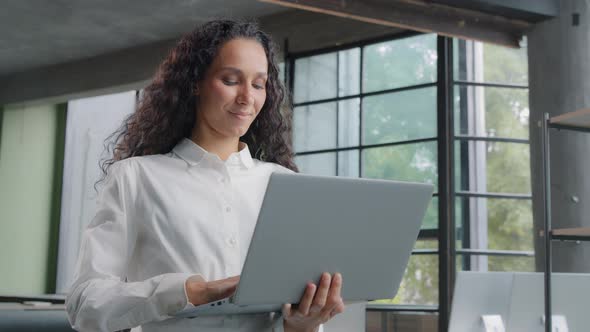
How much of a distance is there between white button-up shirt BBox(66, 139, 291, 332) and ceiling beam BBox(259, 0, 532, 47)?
2914 millimetres

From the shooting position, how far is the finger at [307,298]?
4.01 ft

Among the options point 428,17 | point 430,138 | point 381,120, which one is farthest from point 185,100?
point 381,120

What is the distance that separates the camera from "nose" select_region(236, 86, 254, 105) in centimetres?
143

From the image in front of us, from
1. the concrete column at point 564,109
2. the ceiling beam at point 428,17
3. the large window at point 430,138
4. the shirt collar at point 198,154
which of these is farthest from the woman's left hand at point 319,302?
the large window at point 430,138

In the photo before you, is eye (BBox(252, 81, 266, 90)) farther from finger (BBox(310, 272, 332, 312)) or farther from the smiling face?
finger (BBox(310, 272, 332, 312))

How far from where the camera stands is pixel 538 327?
3.08m

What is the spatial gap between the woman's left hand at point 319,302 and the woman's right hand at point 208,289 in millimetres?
110

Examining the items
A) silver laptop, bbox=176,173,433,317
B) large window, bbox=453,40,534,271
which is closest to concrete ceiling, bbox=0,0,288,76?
large window, bbox=453,40,534,271

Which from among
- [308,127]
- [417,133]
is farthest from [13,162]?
[417,133]

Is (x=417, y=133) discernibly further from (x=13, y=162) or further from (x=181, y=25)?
(x=13, y=162)

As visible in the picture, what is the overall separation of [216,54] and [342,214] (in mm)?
452

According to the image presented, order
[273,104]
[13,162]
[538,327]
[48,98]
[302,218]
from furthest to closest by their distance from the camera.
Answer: [13,162] < [48,98] < [538,327] < [273,104] < [302,218]


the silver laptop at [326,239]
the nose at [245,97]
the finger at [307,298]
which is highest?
the nose at [245,97]

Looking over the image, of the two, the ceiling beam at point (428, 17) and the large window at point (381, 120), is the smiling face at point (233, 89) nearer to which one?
the ceiling beam at point (428, 17)
